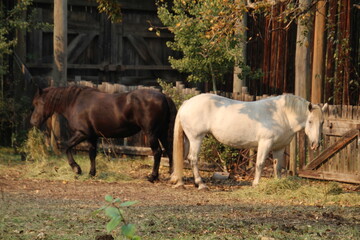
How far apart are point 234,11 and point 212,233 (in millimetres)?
3181

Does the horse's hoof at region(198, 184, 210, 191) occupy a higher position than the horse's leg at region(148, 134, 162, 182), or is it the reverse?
the horse's leg at region(148, 134, 162, 182)

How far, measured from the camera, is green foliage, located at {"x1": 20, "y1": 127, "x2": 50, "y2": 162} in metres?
14.7

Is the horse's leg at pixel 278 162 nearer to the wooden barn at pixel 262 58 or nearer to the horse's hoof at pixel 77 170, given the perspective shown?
the wooden barn at pixel 262 58

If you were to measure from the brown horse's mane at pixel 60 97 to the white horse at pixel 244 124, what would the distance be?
7.97ft

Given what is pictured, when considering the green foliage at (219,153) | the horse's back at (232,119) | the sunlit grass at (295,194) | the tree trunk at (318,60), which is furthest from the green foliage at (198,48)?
the sunlit grass at (295,194)

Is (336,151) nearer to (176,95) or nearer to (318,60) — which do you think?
(318,60)

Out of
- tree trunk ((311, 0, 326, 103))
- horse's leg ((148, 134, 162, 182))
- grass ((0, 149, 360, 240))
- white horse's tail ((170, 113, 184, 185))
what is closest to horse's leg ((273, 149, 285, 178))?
grass ((0, 149, 360, 240))

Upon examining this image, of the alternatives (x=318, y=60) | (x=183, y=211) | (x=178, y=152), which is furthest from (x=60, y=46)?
(x=183, y=211)

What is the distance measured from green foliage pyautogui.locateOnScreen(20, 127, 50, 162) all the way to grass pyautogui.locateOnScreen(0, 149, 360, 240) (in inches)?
52.4

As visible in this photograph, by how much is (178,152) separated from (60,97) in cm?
295

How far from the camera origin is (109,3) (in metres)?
11.9

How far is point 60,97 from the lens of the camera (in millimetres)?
13914

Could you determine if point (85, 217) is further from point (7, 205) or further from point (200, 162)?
point (200, 162)

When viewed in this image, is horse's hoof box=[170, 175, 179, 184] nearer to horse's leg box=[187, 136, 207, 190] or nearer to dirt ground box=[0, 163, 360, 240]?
dirt ground box=[0, 163, 360, 240]
